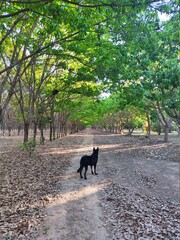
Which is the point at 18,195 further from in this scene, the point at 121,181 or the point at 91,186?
the point at 121,181

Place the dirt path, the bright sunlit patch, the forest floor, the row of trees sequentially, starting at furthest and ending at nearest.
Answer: the bright sunlit patch → the row of trees → the forest floor → the dirt path

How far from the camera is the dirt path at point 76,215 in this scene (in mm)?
5423

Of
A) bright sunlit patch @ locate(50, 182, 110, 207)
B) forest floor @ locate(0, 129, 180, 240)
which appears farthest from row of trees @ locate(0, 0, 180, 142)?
bright sunlit patch @ locate(50, 182, 110, 207)

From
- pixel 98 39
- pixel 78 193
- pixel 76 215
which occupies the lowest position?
pixel 76 215

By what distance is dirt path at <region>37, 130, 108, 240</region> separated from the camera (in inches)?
213

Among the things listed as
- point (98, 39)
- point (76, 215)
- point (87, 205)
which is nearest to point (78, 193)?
point (87, 205)

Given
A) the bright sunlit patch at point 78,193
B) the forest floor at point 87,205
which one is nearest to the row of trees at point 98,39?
the forest floor at point 87,205

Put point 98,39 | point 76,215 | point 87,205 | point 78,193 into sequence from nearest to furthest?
point 76,215
point 87,205
point 78,193
point 98,39

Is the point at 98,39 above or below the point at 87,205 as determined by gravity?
above

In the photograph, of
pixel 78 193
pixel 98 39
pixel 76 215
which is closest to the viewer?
pixel 76 215

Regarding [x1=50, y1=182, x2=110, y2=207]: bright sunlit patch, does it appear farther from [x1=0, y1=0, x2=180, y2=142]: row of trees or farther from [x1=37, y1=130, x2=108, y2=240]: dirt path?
[x1=0, y1=0, x2=180, y2=142]: row of trees

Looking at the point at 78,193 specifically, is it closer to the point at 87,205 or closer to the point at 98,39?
the point at 87,205

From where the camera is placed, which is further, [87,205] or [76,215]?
[87,205]

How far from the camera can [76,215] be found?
255 inches
